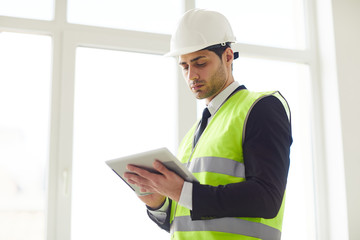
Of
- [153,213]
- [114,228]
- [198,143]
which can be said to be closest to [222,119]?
[198,143]

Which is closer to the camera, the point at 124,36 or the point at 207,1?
the point at 124,36

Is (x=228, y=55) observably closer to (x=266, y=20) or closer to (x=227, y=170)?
(x=227, y=170)

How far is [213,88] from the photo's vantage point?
60.6 inches

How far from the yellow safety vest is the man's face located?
0.43ft

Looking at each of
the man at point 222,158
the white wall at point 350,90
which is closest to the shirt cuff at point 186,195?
the man at point 222,158

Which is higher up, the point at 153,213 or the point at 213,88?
the point at 213,88

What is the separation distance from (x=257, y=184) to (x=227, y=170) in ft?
0.46

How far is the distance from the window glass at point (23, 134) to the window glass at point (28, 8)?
0.41 ft

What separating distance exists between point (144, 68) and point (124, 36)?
245 mm

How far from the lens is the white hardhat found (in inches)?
60.1

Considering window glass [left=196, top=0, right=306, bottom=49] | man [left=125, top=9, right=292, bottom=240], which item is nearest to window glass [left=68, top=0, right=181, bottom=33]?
window glass [left=196, top=0, right=306, bottom=49]

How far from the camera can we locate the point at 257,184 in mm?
1209

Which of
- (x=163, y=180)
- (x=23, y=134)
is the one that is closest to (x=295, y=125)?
(x=23, y=134)

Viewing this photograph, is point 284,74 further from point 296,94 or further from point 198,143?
point 198,143
